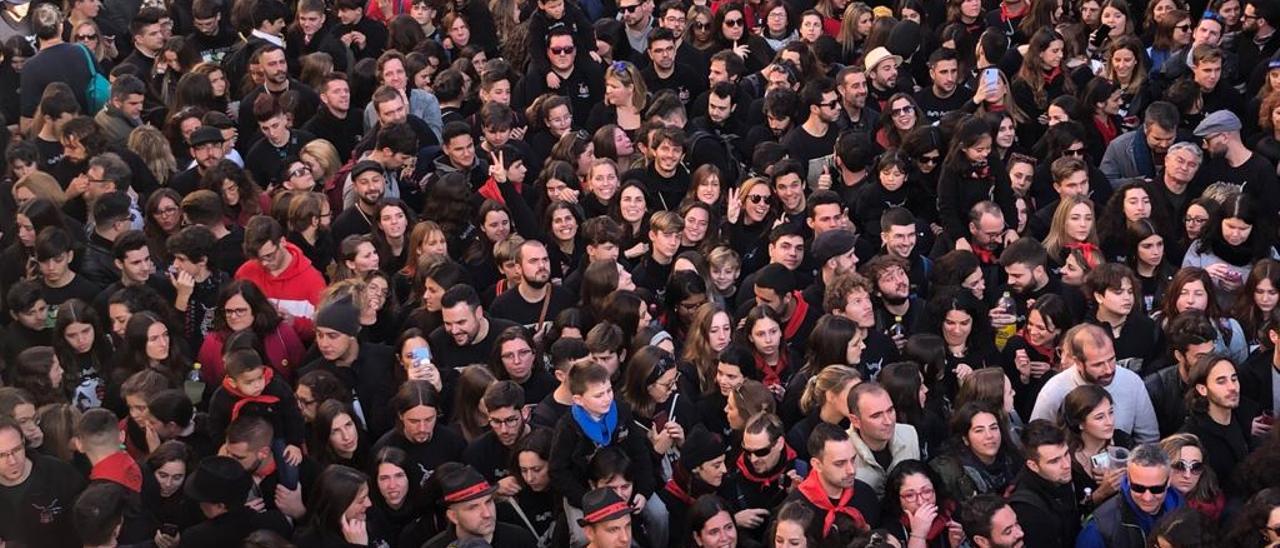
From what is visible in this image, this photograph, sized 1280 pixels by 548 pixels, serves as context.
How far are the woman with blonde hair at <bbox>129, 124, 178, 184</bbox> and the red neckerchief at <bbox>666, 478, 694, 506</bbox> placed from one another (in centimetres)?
469

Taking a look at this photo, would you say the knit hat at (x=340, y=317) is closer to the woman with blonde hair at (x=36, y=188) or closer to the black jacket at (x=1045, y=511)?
the woman with blonde hair at (x=36, y=188)

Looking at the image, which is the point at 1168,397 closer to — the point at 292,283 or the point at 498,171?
the point at 498,171

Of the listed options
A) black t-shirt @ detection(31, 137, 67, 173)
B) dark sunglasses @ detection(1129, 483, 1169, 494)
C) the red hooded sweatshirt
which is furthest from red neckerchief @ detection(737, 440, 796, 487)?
black t-shirt @ detection(31, 137, 67, 173)

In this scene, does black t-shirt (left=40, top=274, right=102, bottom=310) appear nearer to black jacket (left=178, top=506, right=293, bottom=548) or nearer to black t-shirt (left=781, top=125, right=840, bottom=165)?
black jacket (left=178, top=506, right=293, bottom=548)

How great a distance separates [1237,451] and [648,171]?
439 cm

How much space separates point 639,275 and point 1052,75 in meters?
4.34

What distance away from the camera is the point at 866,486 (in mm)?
9016

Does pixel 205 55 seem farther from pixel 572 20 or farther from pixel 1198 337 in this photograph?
pixel 1198 337

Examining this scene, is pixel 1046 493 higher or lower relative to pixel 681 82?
higher

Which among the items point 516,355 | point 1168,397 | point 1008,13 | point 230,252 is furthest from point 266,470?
point 1008,13

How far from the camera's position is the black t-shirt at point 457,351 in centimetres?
1043

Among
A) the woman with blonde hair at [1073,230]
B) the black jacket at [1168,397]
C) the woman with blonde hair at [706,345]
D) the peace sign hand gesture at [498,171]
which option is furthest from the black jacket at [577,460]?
the peace sign hand gesture at [498,171]

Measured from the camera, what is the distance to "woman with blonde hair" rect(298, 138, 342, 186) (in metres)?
12.7

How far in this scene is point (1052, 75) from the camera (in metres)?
14.5
